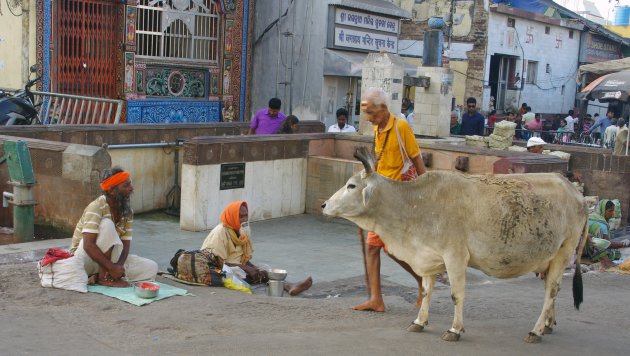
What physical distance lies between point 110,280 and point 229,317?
1.26 meters

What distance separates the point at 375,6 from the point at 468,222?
15.8 meters

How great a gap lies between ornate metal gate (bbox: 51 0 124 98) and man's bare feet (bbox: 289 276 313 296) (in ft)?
33.7

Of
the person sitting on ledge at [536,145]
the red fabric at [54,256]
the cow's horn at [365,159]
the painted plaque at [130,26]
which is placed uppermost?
the painted plaque at [130,26]

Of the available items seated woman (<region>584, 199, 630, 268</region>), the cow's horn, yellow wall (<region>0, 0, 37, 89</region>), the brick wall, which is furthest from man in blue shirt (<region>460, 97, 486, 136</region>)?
the brick wall

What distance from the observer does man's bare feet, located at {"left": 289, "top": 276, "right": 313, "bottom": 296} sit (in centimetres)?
783

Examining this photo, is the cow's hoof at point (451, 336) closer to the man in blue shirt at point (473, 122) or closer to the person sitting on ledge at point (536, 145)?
the person sitting on ledge at point (536, 145)

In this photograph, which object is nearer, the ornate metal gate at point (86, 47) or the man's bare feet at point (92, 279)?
the man's bare feet at point (92, 279)

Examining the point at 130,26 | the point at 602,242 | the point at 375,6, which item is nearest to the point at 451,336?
the point at 602,242

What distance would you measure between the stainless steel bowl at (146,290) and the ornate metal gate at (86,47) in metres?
11.0

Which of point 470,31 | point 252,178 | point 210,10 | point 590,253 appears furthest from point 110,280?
point 470,31

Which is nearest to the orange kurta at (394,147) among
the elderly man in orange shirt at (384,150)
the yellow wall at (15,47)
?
the elderly man in orange shirt at (384,150)

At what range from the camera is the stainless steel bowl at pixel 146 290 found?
6367mm

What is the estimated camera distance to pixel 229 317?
609 cm

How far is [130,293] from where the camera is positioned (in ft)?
21.3
